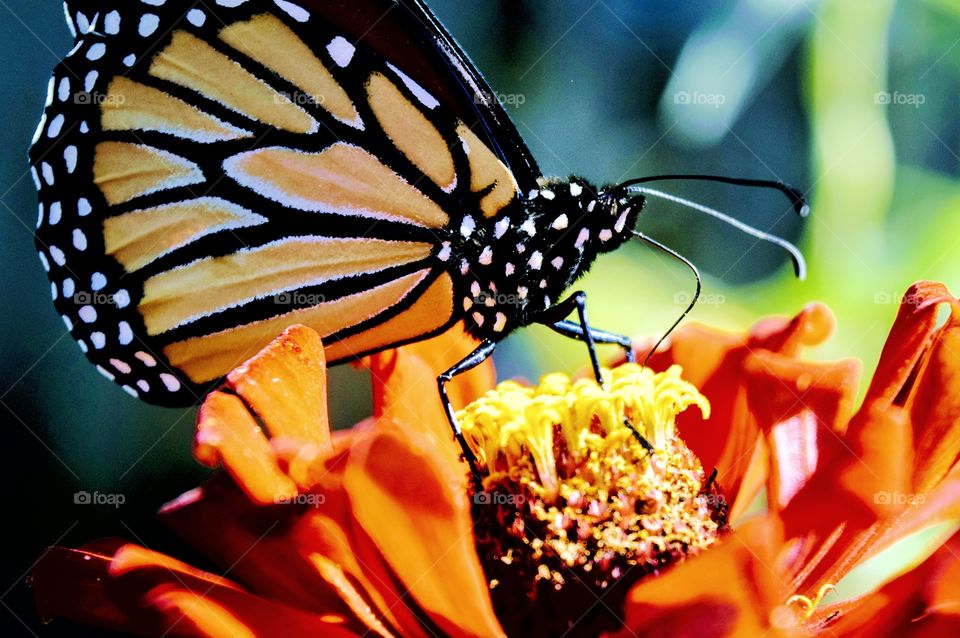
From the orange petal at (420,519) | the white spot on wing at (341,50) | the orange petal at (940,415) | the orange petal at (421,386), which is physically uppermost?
the white spot on wing at (341,50)

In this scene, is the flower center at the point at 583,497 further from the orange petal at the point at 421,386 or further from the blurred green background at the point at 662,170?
the blurred green background at the point at 662,170

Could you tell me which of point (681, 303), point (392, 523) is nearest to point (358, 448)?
point (392, 523)

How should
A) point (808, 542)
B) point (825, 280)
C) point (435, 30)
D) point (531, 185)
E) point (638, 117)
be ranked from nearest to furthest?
point (808, 542) < point (435, 30) < point (531, 185) < point (825, 280) < point (638, 117)

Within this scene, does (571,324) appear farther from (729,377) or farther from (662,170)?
(662,170)

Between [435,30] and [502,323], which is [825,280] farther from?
[435,30]

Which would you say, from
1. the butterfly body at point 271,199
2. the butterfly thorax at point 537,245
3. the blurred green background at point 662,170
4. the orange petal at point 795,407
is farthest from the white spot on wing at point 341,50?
the orange petal at point 795,407

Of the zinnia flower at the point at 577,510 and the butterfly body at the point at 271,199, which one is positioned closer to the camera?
the zinnia flower at the point at 577,510
